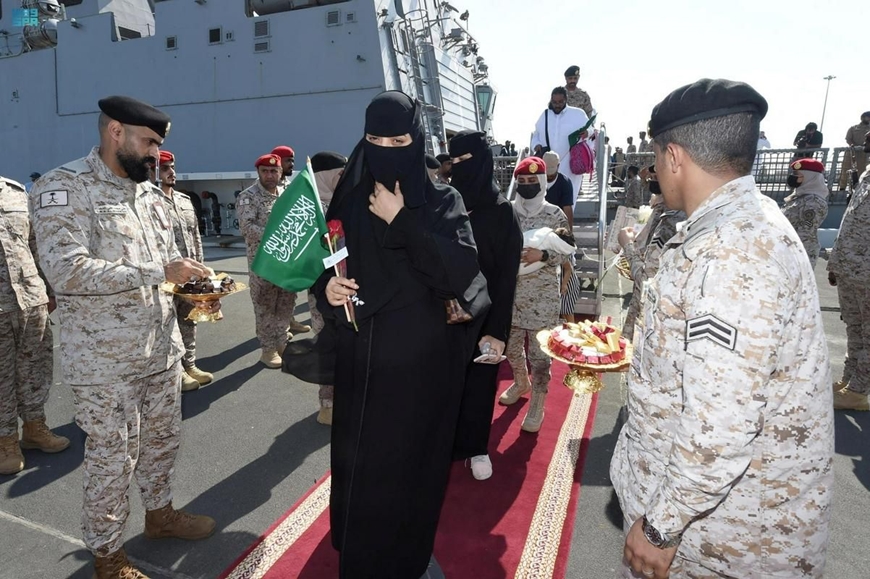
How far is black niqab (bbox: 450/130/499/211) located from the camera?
3100mm

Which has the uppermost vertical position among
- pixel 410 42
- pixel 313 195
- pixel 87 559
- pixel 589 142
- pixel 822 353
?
pixel 410 42

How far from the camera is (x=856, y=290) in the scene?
424 centimetres

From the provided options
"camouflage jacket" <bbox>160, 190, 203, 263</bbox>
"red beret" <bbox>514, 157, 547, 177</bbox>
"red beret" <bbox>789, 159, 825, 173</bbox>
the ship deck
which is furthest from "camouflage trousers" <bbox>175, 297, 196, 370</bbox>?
"red beret" <bbox>789, 159, 825, 173</bbox>

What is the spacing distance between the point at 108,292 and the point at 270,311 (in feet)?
10.8

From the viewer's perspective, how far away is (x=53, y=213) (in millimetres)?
2133

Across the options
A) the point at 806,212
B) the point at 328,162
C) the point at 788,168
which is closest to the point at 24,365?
the point at 328,162

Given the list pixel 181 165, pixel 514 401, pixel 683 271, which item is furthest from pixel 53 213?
pixel 181 165

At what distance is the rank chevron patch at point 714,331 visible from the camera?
111cm

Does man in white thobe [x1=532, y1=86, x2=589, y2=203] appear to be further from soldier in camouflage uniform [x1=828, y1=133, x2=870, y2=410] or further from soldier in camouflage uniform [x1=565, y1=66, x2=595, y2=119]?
soldier in camouflage uniform [x1=828, y1=133, x2=870, y2=410]

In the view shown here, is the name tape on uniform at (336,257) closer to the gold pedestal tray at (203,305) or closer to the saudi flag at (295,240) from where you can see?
the saudi flag at (295,240)

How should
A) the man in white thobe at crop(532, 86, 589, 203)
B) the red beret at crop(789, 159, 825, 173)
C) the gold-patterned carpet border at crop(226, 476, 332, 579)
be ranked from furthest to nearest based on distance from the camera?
the man in white thobe at crop(532, 86, 589, 203) → the red beret at crop(789, 159, 825, 173) → the gold-patterned carpet border at crop(226, 476, 332, 579)

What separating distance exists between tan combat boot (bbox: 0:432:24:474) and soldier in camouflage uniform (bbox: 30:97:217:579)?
1629 mm

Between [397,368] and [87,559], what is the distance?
204cm

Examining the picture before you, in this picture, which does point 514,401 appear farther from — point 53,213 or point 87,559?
point 53,213
